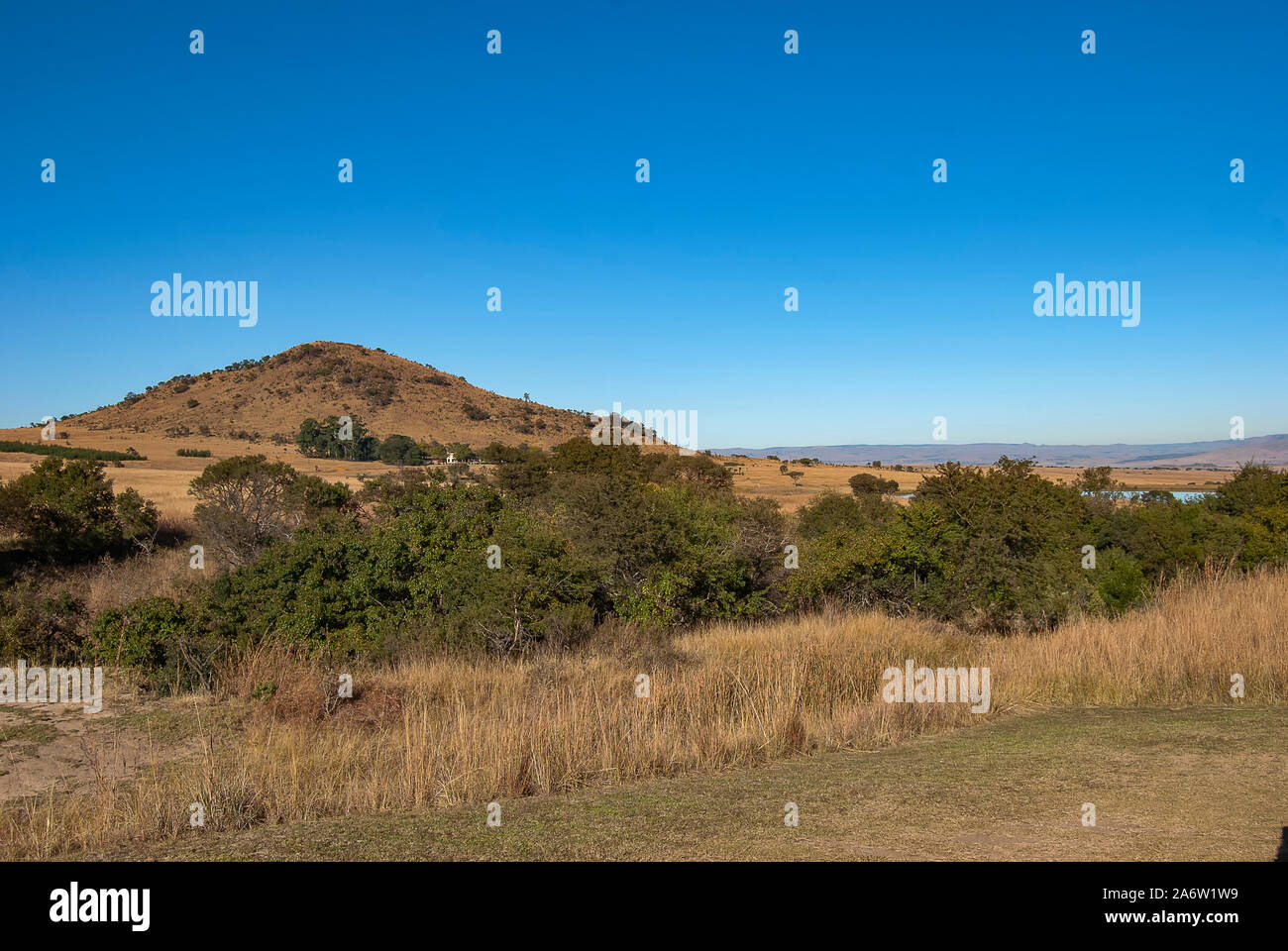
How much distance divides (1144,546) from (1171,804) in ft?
77.4

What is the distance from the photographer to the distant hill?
291ft

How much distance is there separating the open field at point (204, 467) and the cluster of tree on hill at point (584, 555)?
8.03 meters

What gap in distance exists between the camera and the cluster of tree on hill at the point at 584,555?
1361 cm

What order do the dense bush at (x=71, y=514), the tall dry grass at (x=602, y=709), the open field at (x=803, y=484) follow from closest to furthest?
the tall dry grass at (x=602, y=709) → the dense bush at (x=71, y=514) → the open field at (x=803, y=484)

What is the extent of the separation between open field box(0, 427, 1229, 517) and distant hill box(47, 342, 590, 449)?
6.48m

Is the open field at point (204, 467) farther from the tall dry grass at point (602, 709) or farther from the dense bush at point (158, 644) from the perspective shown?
the tall dry grass at point (602, 709)

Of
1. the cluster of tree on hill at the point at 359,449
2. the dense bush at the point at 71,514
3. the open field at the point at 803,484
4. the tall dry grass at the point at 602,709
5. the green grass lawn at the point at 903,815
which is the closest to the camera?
the green grass lawn at the point at 903,815

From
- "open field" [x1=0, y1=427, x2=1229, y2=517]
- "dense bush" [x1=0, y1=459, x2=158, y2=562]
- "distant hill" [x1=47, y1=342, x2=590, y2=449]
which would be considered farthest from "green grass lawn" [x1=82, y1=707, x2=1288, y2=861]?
"distant hill" [x1=47, y1=342, x2=590, y2=449]

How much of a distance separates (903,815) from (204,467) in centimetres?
5915

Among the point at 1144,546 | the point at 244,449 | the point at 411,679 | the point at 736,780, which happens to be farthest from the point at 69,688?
the point at 244,449

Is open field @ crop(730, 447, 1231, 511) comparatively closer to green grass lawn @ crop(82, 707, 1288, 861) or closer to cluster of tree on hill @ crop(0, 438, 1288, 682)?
cluster of tree on hill @ crop(0, 438, 1288, 682)

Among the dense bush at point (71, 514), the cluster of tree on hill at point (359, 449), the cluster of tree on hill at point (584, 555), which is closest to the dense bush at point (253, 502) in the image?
the cluster of tree on hill at point (584, 555)
